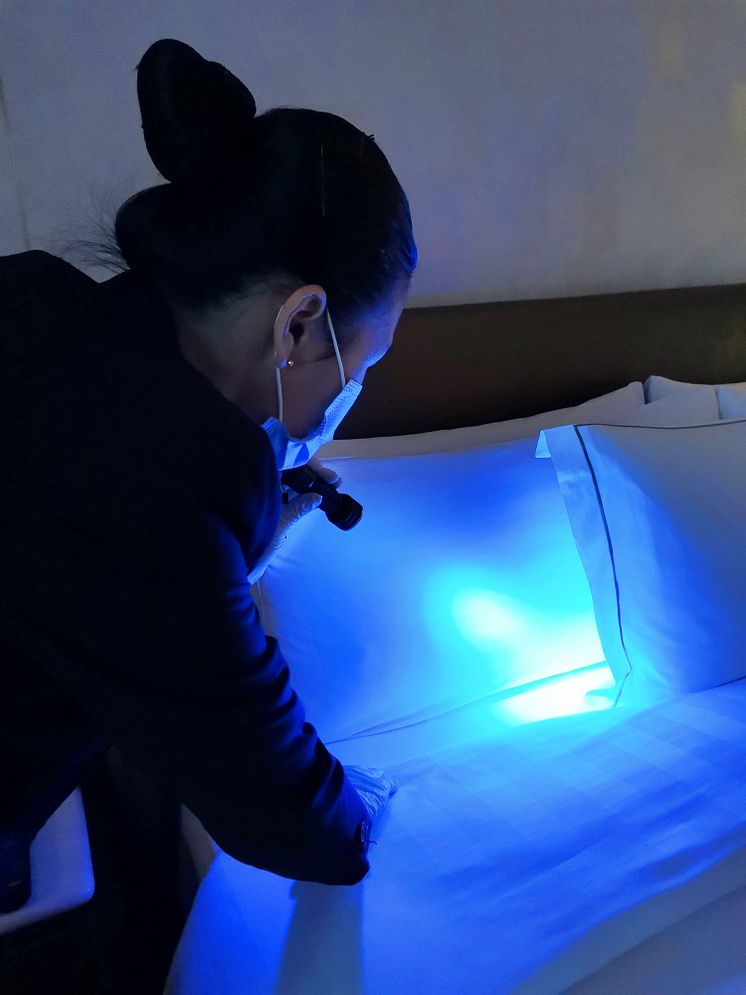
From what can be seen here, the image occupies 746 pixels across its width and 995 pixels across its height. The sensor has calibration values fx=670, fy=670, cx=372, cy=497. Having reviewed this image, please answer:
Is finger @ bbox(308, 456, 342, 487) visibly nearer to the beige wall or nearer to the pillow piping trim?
the pillow piping trim

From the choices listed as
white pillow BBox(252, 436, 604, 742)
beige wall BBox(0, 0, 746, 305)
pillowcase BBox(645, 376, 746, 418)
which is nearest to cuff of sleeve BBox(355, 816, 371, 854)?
white pillow BBox(252, 436, 604, 742)

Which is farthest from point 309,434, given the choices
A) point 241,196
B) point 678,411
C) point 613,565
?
point 678,411

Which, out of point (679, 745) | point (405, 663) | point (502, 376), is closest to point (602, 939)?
point (679, 745)

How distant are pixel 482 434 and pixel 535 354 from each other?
0.81 feet

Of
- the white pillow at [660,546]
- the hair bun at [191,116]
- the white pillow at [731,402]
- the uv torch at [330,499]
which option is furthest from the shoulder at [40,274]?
the white pillow at [731,402]

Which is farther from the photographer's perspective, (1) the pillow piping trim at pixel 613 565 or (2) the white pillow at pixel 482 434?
(2) the white pillow at pixel 482 434

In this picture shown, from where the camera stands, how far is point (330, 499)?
100cm

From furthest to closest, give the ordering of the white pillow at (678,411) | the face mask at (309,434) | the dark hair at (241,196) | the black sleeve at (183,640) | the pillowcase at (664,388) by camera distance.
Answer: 1. the pillowcase at (664,388)
2. the white pillow at (678,411)
3. the face mask at (309,434)
4. the dark hair at (241,196)
5. the black sleeve at (183,640)

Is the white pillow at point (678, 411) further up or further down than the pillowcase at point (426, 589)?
Result: further up

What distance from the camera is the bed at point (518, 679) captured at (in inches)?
28.2

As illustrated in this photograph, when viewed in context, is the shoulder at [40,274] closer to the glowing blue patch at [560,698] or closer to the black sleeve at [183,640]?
the black sleeve at [183,640]

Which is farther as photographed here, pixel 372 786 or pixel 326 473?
pixel 326 473

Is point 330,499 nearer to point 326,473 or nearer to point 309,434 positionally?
point 326,473

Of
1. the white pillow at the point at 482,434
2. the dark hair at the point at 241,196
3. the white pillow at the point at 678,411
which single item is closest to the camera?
the dark hair at the point at 241,196
